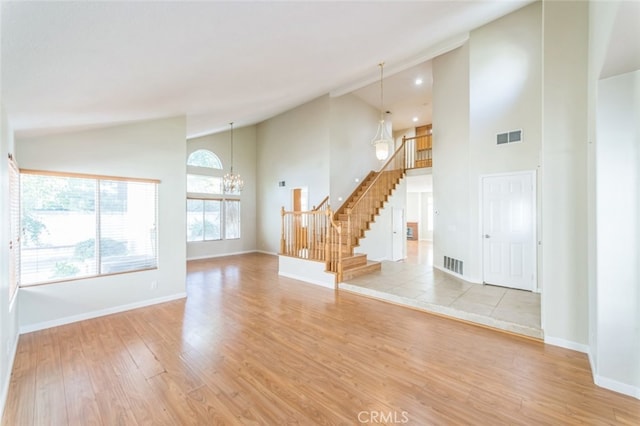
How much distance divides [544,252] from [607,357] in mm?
1107

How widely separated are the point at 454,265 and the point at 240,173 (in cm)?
797

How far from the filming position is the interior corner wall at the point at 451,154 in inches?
221

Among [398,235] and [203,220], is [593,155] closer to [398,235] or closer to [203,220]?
[398,235]

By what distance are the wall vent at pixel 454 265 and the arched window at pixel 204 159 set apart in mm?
8034

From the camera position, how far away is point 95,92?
2617 mm

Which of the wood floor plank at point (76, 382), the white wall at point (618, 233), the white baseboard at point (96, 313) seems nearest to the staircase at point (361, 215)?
the white baseboard at point (96, 313)

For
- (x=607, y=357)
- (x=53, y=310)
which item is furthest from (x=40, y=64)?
(x=607, y=357)

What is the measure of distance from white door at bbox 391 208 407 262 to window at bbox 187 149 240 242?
5853 mm

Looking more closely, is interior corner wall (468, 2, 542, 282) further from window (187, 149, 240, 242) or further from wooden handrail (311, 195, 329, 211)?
window (187, 149, 240, 242)

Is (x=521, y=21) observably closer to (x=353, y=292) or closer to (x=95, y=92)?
(x=353, y=292)

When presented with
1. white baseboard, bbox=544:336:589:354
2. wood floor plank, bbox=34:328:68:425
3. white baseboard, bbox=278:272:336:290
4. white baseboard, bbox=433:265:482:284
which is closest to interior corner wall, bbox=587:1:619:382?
white baseboard, bbox=544:336:589:354

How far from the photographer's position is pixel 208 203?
937 cm

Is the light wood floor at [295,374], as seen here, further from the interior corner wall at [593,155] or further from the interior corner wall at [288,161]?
the interior corner wall at [288,161]

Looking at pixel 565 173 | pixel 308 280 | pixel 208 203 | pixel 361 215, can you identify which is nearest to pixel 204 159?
pixel 208 203
